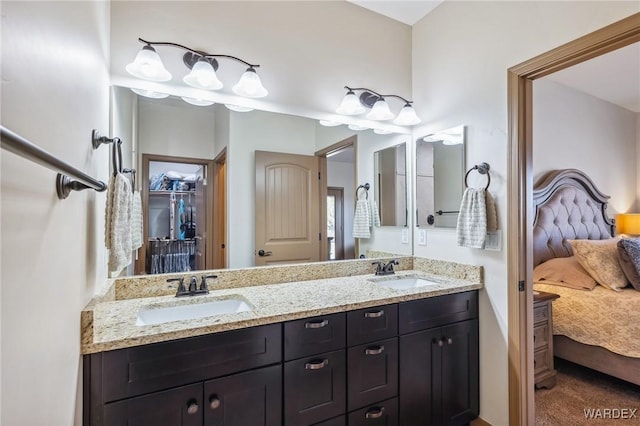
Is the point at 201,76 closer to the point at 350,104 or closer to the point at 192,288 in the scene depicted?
the point at 350,104

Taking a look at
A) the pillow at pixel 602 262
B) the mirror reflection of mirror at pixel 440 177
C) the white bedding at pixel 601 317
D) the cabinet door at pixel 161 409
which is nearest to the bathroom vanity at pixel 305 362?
the cabinet door at pixel 161 409

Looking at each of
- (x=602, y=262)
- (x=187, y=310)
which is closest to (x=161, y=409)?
(x=187, y=310)

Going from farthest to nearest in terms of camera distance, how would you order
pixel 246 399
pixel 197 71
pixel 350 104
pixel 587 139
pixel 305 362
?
pixel 587 139, pixel 350 104, pixel 197 71, pixel 305 362, pixel 246 399

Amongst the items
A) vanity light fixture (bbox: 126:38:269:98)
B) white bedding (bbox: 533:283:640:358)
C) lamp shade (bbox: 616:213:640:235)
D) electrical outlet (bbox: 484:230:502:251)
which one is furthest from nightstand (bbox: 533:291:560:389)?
vanity light fixture (bbox: 126:38:269:98)

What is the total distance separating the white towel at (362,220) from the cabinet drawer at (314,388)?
3.31ft

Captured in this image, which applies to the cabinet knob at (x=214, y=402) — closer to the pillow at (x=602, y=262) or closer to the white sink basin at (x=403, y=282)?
the white sink basin at (x=403, y=282)

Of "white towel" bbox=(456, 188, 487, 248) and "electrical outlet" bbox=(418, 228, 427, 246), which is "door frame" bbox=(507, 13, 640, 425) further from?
"electrical outlet" bbox=(418, 228, 427, 246)

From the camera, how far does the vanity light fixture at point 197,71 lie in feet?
5.13

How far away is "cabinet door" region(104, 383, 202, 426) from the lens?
3.58ft

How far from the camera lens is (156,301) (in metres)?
1.52

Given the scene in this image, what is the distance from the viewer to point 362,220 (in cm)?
237

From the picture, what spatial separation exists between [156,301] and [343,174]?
4.56ft

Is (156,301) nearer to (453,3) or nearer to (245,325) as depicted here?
(245,325)

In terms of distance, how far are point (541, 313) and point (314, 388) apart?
6.36 ft
